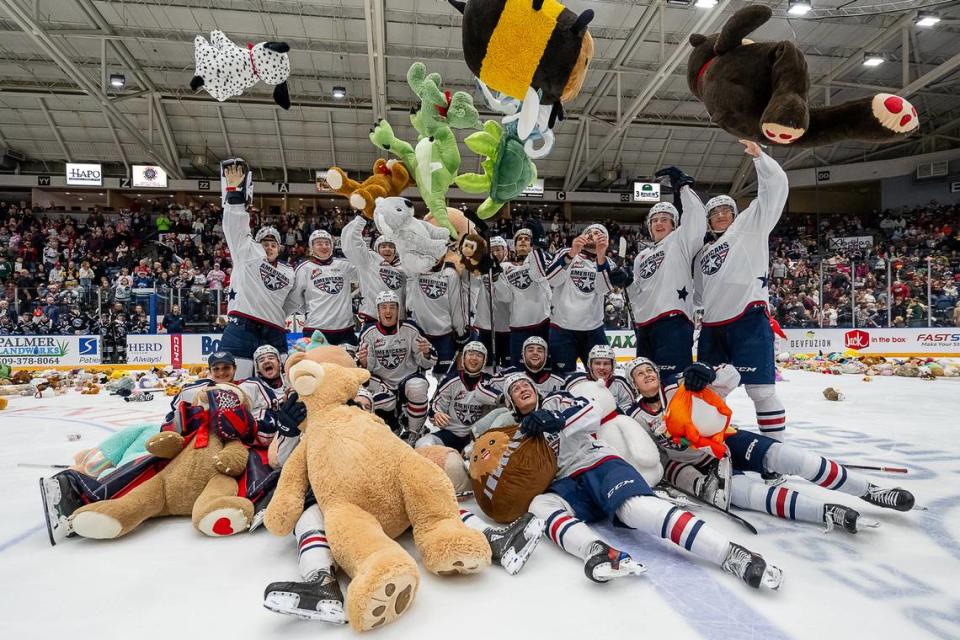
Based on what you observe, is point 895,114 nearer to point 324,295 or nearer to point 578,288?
point 578,288

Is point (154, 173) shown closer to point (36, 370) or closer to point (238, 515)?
point (36, 370)

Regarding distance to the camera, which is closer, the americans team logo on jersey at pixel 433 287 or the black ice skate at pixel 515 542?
the black ice skate at pixel 515 542

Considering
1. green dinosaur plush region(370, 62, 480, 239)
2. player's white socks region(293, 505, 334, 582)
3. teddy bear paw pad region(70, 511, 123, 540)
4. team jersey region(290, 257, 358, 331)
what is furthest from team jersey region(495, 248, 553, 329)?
teddy bear paw pad region(70, 511, 123, 540)


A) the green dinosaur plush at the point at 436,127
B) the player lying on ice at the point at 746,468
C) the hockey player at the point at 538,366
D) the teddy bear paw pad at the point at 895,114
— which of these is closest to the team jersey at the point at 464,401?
the hockey player at the point at 538,366

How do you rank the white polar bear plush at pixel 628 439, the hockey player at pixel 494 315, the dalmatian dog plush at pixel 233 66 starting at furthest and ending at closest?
the hockey player at pixel 494 315 → the dalmatian dog plush at pixel 233 66 → the white polar bear plush at pixel 628 439

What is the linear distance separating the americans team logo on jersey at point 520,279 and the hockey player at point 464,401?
3.41 ft

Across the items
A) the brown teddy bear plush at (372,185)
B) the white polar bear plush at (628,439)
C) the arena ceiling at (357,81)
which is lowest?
the white polar bear plush at (628,439)

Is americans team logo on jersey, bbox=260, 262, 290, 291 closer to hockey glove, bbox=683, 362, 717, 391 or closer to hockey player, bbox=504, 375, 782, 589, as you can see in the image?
hockey player, bbox=504, 375, 782, 589

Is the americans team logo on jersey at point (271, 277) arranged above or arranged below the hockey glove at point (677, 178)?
below

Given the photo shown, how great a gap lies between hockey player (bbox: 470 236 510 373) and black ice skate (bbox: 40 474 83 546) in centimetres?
291

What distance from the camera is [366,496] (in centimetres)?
201

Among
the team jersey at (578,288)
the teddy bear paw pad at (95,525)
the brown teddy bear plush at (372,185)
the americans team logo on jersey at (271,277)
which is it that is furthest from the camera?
the americans team logo on jersey at (271,277)

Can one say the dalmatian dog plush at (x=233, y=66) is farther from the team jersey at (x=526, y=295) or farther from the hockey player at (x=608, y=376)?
the hockey player at (x=608, y=376)

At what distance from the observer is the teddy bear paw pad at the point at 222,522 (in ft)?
7.68
